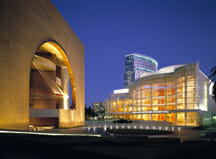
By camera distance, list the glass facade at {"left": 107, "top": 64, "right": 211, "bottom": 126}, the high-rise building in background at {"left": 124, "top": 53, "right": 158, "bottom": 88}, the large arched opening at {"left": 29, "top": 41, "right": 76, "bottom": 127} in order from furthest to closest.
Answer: the high-rise building in background at {"left": 124, "top": 53, "right": 158, "bottom": 88}
the glass facade at {"left": 107, "top": 64, "right": 211, "bottom": 126}
the large arched opening at {"left": 29, "top": 41, "right": 76, "bottom": 127}

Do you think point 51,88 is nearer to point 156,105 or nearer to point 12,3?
point 12,3

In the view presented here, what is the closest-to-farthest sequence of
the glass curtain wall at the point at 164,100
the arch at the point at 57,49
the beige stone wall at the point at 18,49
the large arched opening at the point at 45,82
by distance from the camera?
1. the beige stone wall at the point at 18,49
2. the arch at the point at 57,49
3. the large arched opening at the point at 45,82
4. the glass curtain wall at the point at 164,100

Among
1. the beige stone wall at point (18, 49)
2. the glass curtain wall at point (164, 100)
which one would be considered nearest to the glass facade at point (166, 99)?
the glass curtain wall at point (164, 100)

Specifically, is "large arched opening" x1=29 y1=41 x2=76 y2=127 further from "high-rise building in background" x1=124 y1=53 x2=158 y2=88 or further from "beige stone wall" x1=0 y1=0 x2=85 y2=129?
"high-rise building in background" x1=124 y1=53 x2=158 y2=88

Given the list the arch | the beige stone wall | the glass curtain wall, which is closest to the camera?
the beige stone wall

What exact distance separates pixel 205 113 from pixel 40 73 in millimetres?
39658

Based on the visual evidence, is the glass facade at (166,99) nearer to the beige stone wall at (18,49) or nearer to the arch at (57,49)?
the arch at (57,49)

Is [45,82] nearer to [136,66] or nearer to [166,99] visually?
[166,99]

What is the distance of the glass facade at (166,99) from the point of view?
43.8 metres

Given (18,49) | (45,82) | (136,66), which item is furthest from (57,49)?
(136,66)

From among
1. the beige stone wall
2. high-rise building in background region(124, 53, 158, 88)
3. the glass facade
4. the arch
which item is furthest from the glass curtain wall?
high-rise building in background region(124, 53, 158, 88)

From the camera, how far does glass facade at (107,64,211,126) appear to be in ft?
144

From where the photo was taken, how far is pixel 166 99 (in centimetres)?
5419

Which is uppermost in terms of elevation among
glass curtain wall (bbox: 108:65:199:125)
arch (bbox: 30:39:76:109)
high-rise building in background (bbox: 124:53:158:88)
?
high-rise building in background (bbox: 124:53:158:88)
